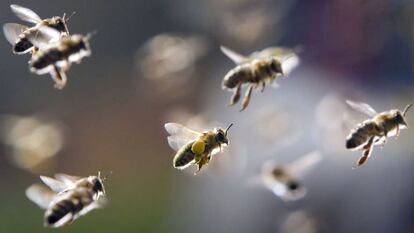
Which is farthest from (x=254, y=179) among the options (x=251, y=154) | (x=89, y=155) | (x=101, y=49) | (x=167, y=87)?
(x=101, y=49)

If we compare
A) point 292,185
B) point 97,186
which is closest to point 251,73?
point 97,186

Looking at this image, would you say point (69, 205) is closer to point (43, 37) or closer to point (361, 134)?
point (43, 37)

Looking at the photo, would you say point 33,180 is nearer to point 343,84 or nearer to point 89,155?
point 89,155

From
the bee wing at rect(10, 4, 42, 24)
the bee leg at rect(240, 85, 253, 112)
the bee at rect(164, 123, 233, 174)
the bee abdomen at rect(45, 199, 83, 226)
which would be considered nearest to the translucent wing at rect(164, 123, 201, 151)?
the bee at rect(164, 123, 233, 174)

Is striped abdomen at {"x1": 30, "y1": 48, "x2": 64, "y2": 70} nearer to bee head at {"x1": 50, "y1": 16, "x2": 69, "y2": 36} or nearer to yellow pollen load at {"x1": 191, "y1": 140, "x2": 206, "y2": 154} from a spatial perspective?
bee head at {"x1": 50, "y1": 16, "x2": 69, "y2": 36}

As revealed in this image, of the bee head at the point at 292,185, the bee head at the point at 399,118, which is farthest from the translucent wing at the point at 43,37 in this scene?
the bee head at the point at 292,185

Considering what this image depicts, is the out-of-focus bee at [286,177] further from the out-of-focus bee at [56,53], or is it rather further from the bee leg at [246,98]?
the out-of-focus bee at [56,53]

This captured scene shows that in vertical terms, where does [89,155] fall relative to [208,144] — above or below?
above

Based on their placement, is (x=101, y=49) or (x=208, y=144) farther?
(x=101, y=49)
